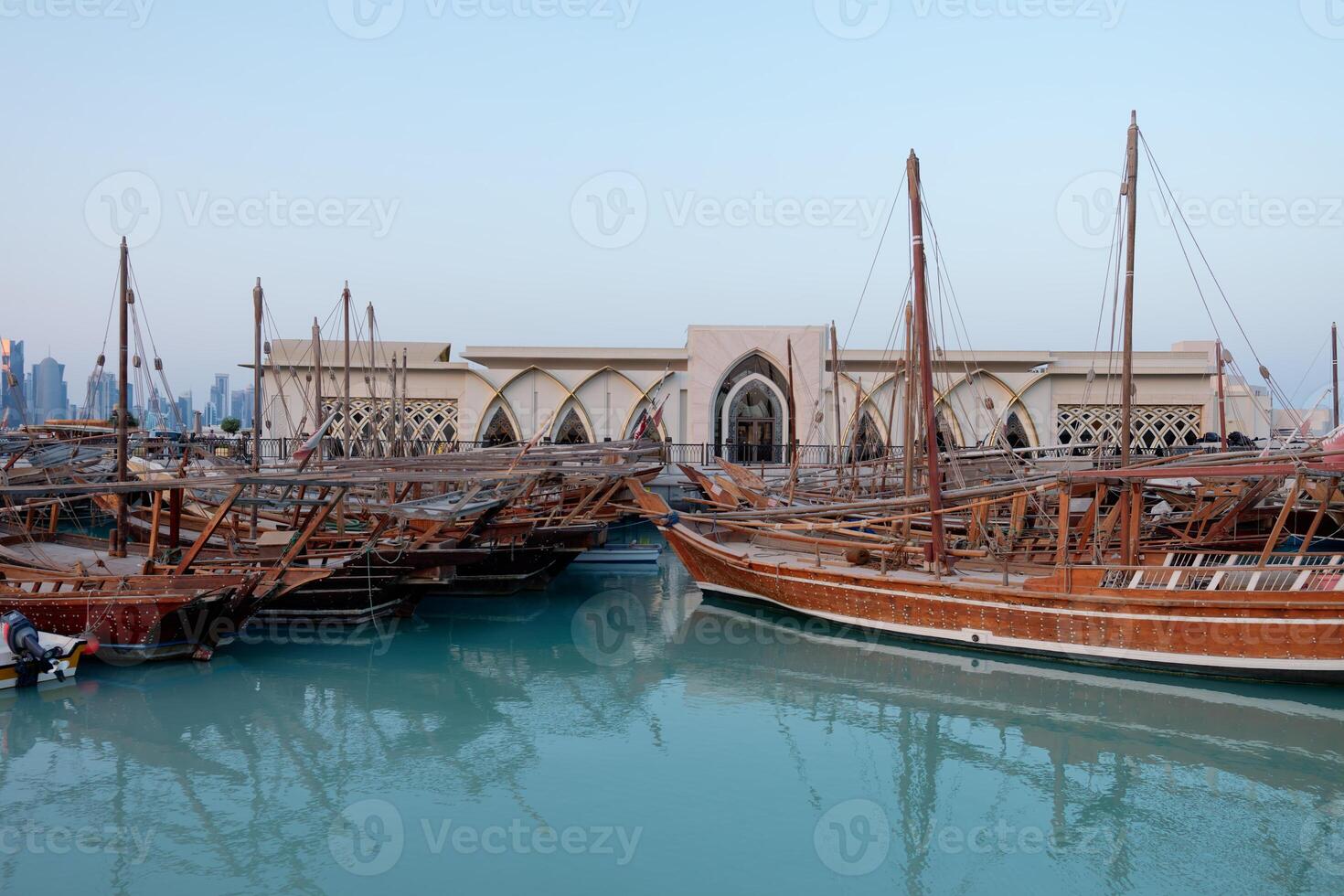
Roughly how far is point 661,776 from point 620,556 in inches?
537

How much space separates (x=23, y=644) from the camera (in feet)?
37.4

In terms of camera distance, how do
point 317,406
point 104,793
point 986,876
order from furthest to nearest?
point 317,406 → point 104,793 → point 986,876

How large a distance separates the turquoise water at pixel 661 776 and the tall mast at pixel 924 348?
1908 millimetres

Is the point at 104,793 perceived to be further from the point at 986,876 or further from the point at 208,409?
the point at 208,409

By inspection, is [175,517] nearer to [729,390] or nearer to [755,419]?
[729,390]

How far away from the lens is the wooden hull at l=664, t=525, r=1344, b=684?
11.2m

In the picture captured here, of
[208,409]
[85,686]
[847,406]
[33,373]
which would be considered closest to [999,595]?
[85,686]

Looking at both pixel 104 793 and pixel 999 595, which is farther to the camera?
pixel 999 595

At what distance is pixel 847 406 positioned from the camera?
3344 centimetres

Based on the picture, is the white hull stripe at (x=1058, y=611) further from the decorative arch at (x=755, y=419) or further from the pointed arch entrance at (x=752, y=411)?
the decorative arch at (x=755, y=419)

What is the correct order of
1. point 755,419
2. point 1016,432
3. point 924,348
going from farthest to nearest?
point 1016,432, point 755,419, point 924,348

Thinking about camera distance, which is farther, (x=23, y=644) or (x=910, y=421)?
(x=910, y=421)

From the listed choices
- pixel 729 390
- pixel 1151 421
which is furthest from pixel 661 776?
pixel 1151 421

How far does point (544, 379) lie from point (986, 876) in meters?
27.1
